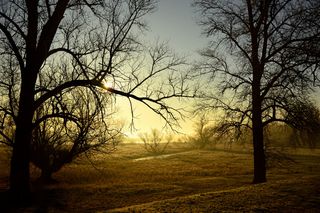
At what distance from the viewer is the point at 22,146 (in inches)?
450

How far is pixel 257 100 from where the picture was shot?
16938 millimetres

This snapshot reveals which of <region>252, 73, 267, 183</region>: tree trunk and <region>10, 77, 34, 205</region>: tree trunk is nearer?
<region>10, 77, 34, 205</region>: tree trunk

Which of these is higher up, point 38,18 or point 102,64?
point 38,18

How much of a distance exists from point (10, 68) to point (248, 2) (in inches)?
514

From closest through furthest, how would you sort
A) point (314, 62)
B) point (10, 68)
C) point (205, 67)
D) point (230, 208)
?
point (230, 208) → point (314, 62) → point (10, 68) → point (205, 67)

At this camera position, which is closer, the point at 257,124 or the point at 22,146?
the point at 22,146

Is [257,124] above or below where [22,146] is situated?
above

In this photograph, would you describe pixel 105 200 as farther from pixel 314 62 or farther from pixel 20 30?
pixel 314 62

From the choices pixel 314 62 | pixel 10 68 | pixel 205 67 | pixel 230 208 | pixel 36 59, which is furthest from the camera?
pixel 205 67

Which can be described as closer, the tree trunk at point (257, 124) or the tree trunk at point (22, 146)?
the tree trunk at point (22, 146)

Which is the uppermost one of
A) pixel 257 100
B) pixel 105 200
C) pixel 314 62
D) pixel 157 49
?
pixel 157 49

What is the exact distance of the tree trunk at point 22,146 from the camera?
11.5 meters

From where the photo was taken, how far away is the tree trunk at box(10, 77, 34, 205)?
11.5 meters

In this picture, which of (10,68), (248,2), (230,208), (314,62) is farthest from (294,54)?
(10,68)
